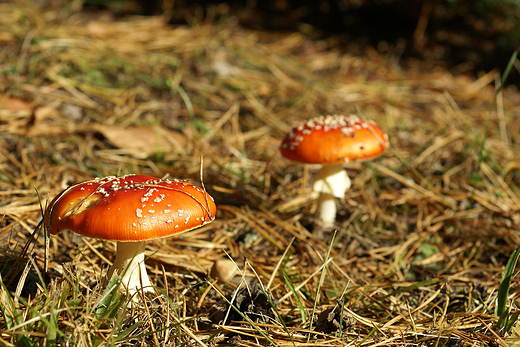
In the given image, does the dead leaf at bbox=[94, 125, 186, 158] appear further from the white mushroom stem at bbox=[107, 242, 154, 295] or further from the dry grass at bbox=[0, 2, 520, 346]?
the white mushroom stem at bbox=[107, 242, 154, 295]

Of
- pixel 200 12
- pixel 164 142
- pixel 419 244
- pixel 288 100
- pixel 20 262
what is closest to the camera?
pixel 20 262

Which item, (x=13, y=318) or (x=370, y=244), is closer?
(x=13, y=318)

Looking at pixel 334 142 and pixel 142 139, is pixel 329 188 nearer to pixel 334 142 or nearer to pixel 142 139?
pixel 334 142

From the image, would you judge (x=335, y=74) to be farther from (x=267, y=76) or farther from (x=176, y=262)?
(x=176, y=262)

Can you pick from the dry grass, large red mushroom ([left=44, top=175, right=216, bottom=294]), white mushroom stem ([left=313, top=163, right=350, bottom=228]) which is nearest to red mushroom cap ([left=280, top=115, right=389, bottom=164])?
white mushroom stem ([left=313, top=163, right=350, bottom=228])

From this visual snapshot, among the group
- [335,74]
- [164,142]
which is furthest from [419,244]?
[335,74]

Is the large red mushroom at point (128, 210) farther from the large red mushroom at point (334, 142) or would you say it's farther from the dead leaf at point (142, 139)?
the dead leaf at point (142, 139)
